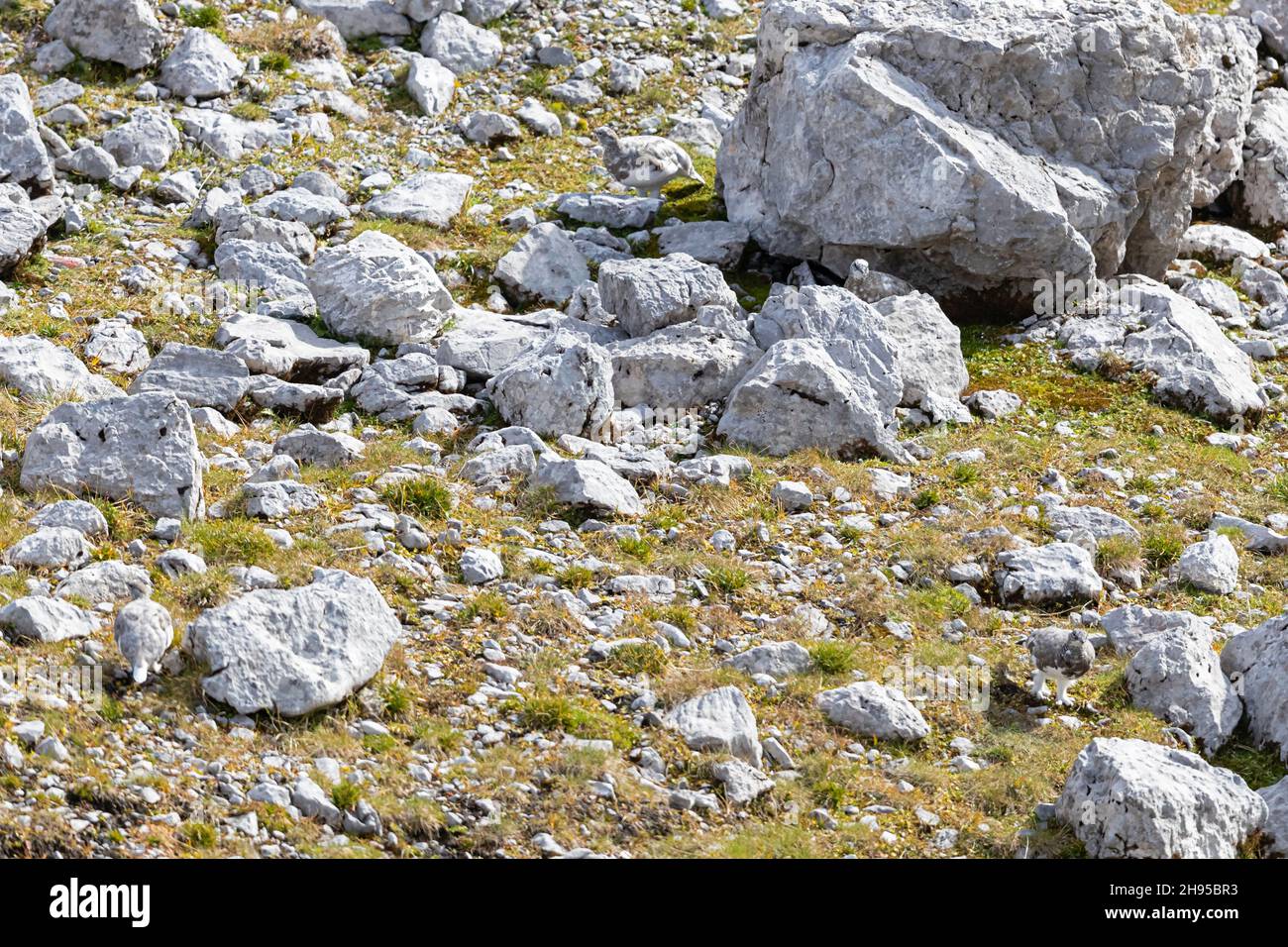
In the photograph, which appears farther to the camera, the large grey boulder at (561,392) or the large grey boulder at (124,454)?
the large grey boulder at (561,392)

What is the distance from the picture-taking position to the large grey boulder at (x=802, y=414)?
601 inches

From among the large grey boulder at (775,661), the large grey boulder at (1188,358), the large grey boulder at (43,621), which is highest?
the large grey boulder at (1188,358)

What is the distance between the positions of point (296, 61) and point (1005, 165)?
37.1 ft

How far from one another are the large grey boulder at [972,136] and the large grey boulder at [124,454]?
967 centimetres

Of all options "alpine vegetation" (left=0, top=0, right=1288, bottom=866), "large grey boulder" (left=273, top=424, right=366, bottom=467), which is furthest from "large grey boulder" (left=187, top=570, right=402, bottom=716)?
"large grey boulder" (left=273, top=424, right=366, bottom=467)

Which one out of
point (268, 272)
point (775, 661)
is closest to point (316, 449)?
point (268, 272)

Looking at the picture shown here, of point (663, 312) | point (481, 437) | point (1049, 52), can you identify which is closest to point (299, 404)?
point (481, 437)

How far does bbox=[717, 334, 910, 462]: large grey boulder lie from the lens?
15266mm

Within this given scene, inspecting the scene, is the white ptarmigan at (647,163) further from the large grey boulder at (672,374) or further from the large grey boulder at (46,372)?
the large grey boulder at (46,372)

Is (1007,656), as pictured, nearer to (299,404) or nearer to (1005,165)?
(299,404)

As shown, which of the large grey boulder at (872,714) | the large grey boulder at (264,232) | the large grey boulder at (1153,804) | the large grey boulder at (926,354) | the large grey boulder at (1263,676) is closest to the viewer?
the large grey boulder at (1153,804)

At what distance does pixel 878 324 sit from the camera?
16688 mm

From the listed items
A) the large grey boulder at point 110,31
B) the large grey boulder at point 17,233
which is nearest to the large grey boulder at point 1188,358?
the large grey boulder at point 17,233

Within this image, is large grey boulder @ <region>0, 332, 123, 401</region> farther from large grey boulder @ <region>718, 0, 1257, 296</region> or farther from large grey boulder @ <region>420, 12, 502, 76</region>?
large grey boulder @ <region>420, 12, 502, 76</region>
